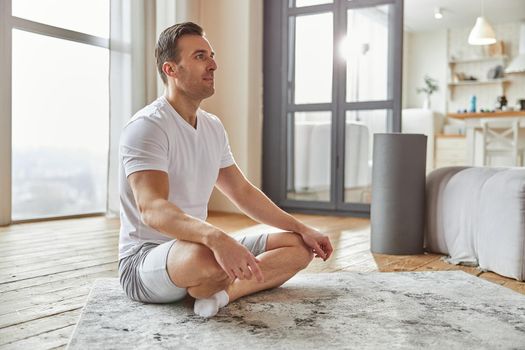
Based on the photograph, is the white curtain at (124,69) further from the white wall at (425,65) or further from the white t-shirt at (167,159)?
the white wall at (425,65)

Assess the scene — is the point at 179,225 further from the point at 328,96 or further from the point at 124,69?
the point at 328,96

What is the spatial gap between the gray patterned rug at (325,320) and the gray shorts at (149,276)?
35 millimetres

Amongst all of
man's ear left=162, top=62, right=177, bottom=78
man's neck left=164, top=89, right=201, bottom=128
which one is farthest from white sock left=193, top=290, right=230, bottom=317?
man's ear left=162, top=62, right=177, bottom=78

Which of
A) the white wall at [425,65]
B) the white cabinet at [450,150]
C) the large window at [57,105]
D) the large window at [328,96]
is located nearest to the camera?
the large window at [57,105]

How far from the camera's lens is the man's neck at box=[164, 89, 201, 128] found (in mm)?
1735

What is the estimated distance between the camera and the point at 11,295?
1.90 metres

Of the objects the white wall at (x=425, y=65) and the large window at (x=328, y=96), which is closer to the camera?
the large window at (x=328, y=96)

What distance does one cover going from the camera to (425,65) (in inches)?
372

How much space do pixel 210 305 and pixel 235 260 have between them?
29cm

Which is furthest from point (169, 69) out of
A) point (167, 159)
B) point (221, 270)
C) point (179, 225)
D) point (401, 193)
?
point (401, 193)

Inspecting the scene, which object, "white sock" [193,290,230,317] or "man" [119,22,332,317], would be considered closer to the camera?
"man" [119,22,332,317]

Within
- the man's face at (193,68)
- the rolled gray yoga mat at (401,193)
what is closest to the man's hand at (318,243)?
the man's face at (193,68)

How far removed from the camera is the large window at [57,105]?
387 cm

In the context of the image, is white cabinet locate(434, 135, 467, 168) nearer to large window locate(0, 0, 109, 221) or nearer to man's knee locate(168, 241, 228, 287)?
large window locate(0, 0, 109, 221)
